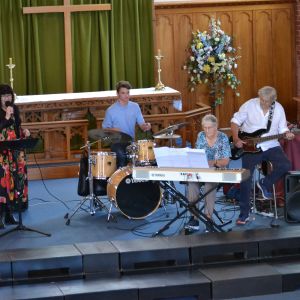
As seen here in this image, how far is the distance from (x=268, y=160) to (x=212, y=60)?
4.49 m

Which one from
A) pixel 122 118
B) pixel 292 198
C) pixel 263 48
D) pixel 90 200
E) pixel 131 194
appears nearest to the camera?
pixel 292 198

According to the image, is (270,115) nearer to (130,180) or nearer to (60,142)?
(130,180)

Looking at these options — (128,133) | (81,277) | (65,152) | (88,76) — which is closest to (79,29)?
(88,76)

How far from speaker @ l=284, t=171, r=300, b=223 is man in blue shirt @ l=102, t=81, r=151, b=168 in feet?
6.98

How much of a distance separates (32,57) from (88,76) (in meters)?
0.91

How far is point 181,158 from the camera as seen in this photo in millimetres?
7613

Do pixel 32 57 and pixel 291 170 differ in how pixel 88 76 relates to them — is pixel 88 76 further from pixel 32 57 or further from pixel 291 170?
pixel 291 170

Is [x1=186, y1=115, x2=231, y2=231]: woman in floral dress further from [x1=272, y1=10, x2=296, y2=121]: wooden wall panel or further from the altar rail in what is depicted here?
[x1=272, y1=10, x2=296, y2=121]: wooden wall panel

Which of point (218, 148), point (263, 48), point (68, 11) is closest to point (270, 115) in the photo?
point (218, 148)

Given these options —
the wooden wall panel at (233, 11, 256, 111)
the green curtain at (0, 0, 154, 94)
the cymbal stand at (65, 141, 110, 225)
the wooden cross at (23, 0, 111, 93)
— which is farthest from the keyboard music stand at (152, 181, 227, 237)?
the wooden wall panel at (233, 11, 256, 111)

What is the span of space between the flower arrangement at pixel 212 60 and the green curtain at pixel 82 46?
0.70 meters

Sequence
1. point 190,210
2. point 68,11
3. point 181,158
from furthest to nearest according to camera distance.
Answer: point 68,11 < point 190,210 < point 181,158

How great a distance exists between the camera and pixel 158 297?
262 inches

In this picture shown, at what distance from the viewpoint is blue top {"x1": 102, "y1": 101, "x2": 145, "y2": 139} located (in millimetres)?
9695
